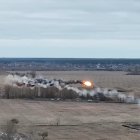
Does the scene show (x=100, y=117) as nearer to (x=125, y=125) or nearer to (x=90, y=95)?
(x=125, y=125)

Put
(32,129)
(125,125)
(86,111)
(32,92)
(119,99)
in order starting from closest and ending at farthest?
1. (32,129)
2. (125,125)
3. (86,111)
4. (119,99)
5. (32,92)

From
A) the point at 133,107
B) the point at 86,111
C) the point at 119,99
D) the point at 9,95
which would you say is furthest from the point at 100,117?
the point at 9,95

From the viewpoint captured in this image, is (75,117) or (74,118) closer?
(74,118)

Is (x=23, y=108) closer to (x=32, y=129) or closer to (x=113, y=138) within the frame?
(x=32, y=129)

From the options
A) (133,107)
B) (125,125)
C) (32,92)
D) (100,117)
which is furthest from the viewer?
(32,92)

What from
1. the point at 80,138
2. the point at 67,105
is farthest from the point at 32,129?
the point at 67,105

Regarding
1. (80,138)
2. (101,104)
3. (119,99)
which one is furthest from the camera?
(119,99)

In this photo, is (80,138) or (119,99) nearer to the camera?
(80,138)
